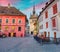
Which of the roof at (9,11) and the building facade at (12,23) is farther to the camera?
the roof at (9,11)

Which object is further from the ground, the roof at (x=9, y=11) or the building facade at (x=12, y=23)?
the roof at (x=9, y=11)

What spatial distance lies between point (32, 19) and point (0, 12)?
179 ft

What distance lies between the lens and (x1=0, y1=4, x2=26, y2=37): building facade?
169 ft

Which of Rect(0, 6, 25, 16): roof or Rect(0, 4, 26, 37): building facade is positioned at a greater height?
Rect(0, 6, 25, 16): roof

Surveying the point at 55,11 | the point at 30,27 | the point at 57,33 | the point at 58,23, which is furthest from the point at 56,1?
the point at 30,27

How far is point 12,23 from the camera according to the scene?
5262cm

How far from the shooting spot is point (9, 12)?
53.6 meters

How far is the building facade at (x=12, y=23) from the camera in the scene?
5166 centimetres

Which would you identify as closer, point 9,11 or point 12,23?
point 12,23

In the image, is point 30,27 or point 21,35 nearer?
point 21,35

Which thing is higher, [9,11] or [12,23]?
[9,11]

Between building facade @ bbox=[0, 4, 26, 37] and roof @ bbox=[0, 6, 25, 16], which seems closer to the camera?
building facade @ bbox=[0, 4, 26, 37]

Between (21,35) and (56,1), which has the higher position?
(56,1)

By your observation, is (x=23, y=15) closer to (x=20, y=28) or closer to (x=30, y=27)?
(x=20, y=28)
